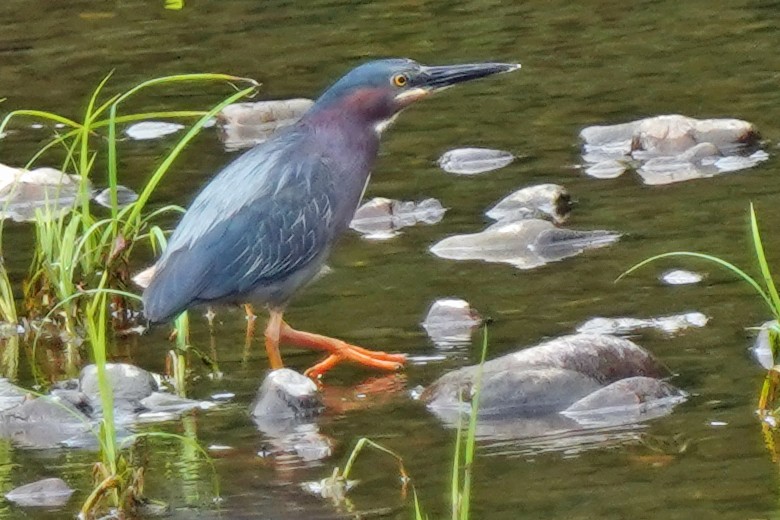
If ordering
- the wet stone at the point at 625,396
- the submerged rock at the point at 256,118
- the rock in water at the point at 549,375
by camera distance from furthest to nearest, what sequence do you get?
the submerged rock at the point at 256,118, the rock in water at the point at 549,375, the wet stone at the point at 625,396

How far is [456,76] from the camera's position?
686 centimetres

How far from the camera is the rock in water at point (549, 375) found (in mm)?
5477

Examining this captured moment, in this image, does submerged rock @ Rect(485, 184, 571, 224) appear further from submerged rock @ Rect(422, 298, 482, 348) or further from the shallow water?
submerged rock @ Rect(422, 298, 482, 348)

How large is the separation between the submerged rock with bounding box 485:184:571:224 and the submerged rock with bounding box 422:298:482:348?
4.00 ft

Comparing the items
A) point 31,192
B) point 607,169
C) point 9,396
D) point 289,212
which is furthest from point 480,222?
point 9,396

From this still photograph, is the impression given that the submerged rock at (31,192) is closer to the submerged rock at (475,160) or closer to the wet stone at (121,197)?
the wet stone at (121,197)

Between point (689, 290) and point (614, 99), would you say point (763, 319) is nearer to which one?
point (689, 290)

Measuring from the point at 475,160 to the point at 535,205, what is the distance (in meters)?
0.97

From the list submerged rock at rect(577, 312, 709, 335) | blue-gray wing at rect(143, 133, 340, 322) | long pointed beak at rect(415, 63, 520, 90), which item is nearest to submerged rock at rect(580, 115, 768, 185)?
long pointed beak at rect(415, 63, 520, 90)

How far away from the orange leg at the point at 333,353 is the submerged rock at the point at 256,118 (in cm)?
343

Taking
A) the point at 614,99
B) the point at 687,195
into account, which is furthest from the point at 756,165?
the point at 614,99

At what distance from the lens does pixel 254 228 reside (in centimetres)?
637

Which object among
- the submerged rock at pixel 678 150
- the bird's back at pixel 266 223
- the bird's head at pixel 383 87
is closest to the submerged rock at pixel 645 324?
the bird's back at pixel 266 223

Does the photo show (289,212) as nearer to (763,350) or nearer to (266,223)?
(266,223)
